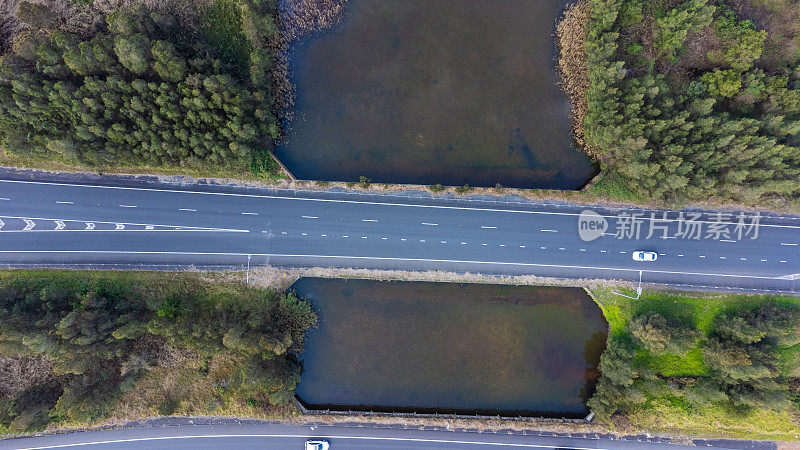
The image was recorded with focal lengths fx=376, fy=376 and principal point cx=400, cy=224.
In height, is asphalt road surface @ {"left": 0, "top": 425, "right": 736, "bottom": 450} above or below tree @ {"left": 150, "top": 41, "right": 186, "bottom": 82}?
below

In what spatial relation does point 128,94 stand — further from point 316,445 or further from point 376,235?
point 316,445

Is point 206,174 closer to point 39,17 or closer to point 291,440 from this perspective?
point 39,17

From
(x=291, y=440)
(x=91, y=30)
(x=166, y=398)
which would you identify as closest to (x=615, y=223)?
(x=291, y=440)

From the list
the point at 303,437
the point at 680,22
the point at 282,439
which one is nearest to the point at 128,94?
the point at 282,439

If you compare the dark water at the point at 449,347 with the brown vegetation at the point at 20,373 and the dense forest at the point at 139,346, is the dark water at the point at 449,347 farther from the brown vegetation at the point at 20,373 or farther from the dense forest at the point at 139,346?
the brown vegetation at the point at 20,373

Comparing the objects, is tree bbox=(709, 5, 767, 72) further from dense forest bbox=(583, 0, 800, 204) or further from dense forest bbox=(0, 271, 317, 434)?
dense forest bbox=(0, 271, 317, 434)

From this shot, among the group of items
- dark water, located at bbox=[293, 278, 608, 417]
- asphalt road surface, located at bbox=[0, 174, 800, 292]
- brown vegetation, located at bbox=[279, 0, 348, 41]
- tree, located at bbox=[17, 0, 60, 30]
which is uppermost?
brown vegetation, located at bbox=[279, 0, 348, 41]

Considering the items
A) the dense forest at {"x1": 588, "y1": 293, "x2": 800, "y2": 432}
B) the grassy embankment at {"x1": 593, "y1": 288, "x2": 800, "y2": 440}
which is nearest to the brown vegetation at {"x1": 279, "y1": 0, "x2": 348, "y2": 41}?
the grassy embankment at {"x1": 593, "y1": 288, "x2": 800, "y2": 440}
